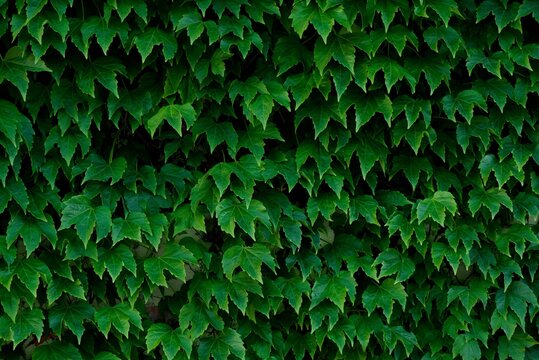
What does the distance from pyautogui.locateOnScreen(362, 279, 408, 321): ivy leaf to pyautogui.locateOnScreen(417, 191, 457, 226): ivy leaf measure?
29 centimetres

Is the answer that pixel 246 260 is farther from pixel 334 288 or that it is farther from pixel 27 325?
pixel 27 325

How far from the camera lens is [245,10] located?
2922 mm

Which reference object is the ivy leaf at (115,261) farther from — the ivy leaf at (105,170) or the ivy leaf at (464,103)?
the ivy leaf at (464,103)

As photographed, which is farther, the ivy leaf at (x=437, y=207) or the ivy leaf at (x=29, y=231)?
the ivy leaf at (x=437, y=207)

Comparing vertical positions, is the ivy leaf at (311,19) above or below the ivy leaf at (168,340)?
above

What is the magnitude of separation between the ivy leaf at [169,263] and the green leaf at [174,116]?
17.8 inches

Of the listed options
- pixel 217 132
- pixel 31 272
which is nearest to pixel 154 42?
pixel 217 132

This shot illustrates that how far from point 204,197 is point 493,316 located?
130cm

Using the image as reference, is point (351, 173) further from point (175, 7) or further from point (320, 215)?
point (175, 7)

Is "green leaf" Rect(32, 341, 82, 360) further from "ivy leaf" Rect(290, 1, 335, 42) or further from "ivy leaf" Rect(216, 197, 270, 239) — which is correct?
"ivy leaf" Rect(290, 1, 335, 42)

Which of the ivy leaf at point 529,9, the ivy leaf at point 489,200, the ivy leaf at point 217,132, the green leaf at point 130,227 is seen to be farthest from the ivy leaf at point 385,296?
the ivy leaf at point 529,9

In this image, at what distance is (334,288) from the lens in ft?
10.0

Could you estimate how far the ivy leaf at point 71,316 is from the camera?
114 inches

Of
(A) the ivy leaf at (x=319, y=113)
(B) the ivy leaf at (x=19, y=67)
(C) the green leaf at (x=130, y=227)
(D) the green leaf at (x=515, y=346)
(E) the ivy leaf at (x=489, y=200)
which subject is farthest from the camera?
(D) the green leaf at (x=515, y=346)
